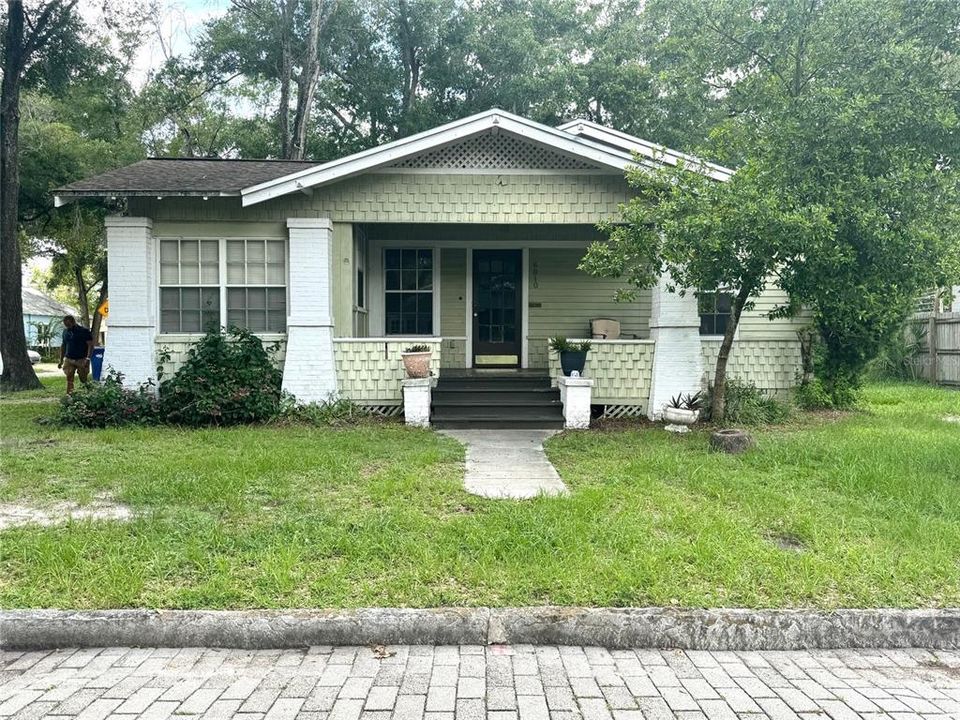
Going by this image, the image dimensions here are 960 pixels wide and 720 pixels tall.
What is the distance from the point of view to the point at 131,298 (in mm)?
9602

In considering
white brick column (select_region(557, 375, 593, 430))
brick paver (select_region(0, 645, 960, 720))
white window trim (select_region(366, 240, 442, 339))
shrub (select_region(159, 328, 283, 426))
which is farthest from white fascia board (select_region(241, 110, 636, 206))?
brick paver (select_region(0, 645, 960, 720))

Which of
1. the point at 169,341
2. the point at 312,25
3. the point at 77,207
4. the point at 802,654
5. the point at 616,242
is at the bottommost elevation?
the point at 802,654

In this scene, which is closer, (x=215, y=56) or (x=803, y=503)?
(x=803, y=503)

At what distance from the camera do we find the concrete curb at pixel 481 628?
135 inches

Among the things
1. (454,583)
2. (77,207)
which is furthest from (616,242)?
(77,207)

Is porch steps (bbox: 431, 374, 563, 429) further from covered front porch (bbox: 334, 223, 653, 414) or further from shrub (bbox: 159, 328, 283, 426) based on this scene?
shrub (bbox: 159, 328, 283, 426)

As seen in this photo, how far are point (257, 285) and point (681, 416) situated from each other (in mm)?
6580

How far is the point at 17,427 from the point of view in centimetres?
897

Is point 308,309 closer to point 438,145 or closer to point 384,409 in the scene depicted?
point 384,409

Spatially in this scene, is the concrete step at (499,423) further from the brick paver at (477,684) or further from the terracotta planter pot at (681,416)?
the brick paver at (477,684)

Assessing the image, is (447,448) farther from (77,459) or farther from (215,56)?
(215,56)

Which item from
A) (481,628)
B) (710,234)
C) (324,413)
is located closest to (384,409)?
(324,413)

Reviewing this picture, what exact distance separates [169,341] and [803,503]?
8.77 m

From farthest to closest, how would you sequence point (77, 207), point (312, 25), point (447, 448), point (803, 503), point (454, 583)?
point (312, 25) → point (77, 207) → point (447, 448) → point (803, 503) → point (454, 583)
